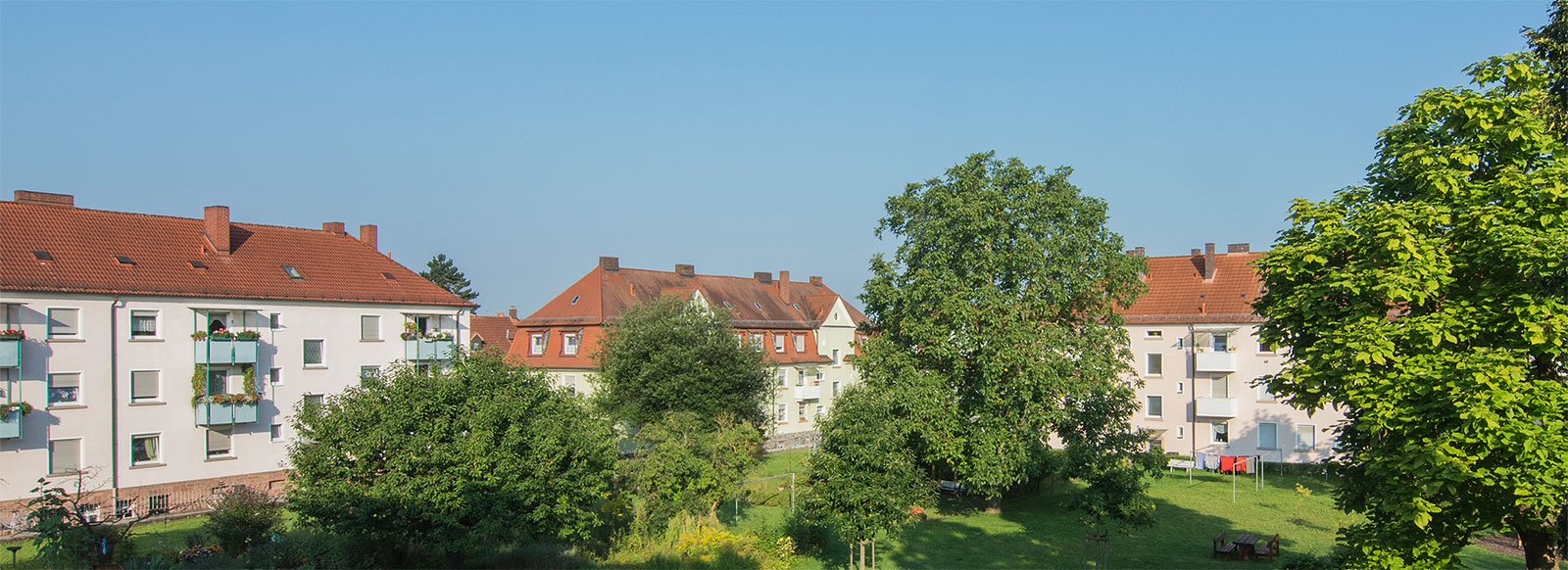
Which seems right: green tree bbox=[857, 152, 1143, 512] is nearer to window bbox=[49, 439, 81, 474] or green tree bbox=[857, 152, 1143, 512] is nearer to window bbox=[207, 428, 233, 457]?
window bbox=[207, 428, 233, 457]

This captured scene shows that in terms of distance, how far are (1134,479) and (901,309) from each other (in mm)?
9855

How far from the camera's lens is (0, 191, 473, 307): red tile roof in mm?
33812

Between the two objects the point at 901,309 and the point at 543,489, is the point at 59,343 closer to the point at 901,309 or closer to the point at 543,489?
the point at 543,489

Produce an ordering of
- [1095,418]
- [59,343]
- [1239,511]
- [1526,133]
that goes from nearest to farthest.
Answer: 1. [1526,133]
2. [1095,418]
3. [59,343]
4. [1239,511]

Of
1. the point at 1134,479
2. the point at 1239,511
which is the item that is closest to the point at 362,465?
the point at 1134,479

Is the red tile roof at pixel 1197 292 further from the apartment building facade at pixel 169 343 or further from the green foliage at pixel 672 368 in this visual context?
the apartment building facade at pixel 169 343

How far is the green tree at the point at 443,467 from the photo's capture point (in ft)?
71.9

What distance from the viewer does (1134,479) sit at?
26.9 m

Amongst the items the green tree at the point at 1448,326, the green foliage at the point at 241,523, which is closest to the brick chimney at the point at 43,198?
the green foliage at the point at 241,523

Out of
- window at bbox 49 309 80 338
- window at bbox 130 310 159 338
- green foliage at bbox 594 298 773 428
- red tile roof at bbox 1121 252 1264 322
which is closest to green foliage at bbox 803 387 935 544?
green foliage at bbox 594 298 773 428

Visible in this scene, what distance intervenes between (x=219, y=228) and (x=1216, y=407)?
4405cm

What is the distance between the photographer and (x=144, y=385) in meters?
34.8

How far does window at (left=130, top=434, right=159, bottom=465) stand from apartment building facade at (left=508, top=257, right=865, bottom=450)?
2006cm

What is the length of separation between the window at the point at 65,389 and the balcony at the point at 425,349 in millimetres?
11539
